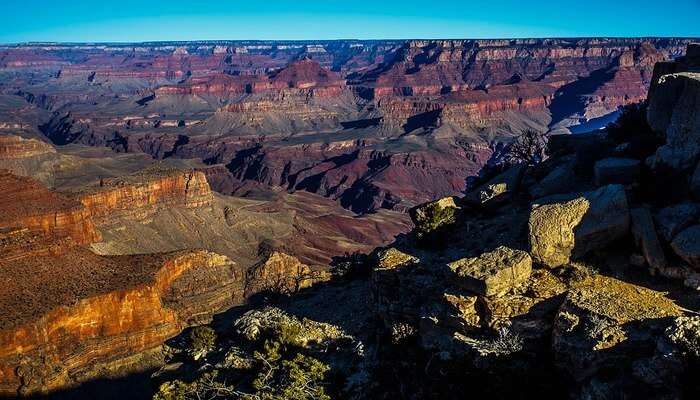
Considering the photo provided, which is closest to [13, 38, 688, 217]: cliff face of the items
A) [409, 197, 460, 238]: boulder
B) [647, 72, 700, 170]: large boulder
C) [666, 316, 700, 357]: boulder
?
[409, 197, 460, 238]: boulder

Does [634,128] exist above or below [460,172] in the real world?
above

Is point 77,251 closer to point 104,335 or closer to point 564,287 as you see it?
point 104,335

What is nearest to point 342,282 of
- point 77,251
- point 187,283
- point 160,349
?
point 160,349

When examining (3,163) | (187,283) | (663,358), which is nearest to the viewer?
(663,358)

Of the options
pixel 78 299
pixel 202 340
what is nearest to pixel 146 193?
pixel 78 299

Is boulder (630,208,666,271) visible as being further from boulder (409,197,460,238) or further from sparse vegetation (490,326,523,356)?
boulder (409,197,460,238)

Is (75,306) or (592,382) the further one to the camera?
(75,306)

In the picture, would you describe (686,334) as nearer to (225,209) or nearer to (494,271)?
(494,271)
